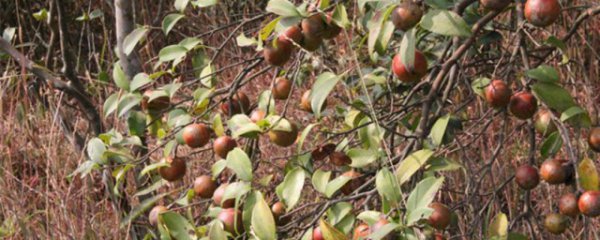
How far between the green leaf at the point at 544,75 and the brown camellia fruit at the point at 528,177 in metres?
0.11

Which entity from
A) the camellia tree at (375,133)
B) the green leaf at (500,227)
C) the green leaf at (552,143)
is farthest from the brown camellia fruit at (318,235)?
the green leaf at (552,143)

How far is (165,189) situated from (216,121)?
3.93 ft

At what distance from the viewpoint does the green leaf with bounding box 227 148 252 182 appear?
1.14 m

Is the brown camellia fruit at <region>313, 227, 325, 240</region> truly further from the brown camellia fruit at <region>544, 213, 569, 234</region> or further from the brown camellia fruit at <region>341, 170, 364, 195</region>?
the brown camellia fruit at <region>544, 213, 569, 234</region>

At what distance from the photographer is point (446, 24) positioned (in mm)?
1048

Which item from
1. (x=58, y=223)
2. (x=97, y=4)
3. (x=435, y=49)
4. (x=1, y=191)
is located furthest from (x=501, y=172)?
(x=97, y=4)

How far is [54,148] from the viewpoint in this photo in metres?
2.22

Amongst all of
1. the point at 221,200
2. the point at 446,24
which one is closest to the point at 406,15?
the point at 446,24

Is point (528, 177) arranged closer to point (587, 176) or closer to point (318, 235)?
point (587, 176)

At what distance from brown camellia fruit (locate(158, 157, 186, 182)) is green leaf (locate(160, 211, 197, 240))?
0.11 metres

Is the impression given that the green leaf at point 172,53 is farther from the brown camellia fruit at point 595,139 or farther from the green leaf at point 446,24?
the brown camellia fruit at point 595,139

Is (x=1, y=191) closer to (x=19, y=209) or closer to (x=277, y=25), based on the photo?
(x=19, y=209)

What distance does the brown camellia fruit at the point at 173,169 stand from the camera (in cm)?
133

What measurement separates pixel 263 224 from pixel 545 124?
1.34ft
